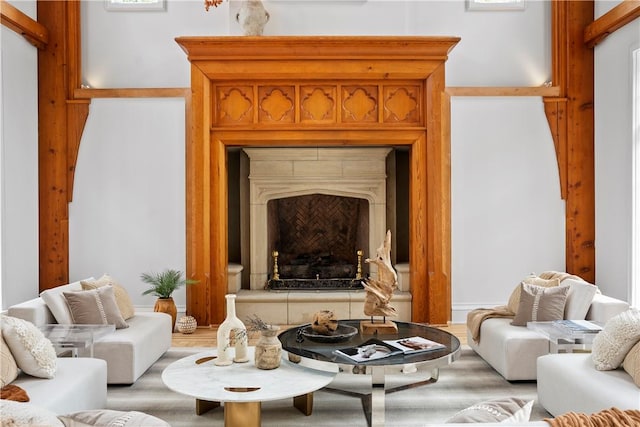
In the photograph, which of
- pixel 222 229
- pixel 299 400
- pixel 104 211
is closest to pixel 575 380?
pixel 299 400

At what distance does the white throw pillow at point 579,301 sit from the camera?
13.0 feet

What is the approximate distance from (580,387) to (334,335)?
4.96 feet

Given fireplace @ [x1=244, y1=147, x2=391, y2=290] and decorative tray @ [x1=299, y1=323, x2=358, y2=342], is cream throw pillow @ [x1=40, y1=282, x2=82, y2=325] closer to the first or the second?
decorative tray @ [x1=299, y1=323, x2=358, y2=342]

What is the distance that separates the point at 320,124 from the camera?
231 inches

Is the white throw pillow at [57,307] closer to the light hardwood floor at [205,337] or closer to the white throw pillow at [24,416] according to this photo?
the light hardwood floor at [205,337]

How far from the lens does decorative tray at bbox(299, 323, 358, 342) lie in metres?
3.56

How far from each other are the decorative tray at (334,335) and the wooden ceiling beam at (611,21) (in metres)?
4.14

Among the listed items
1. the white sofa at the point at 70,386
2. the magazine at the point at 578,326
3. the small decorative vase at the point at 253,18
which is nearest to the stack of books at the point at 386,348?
the magazine at the point at 578,326

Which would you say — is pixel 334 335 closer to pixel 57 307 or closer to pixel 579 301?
pixel 579 301

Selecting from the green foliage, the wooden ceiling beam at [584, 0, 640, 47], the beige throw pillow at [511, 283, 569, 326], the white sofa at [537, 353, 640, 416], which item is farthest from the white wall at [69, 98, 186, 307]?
the wooden ceiling beam at [584, 0, 640, 47]

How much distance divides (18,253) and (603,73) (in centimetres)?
671

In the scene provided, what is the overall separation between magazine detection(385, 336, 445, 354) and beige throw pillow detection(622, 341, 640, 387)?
103 cm

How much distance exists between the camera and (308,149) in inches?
258

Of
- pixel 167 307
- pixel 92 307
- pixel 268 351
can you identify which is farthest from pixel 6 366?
pixel 167 307
